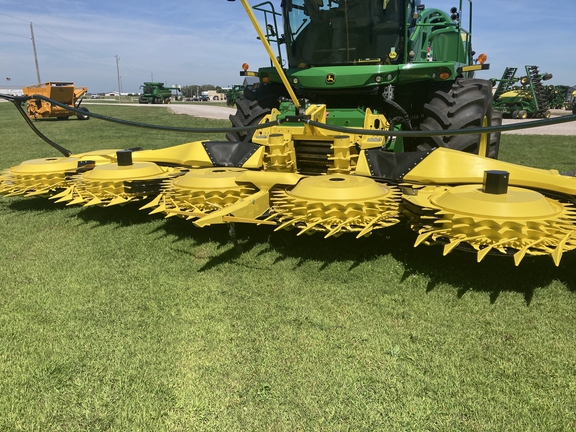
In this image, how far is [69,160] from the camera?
469 centimetres

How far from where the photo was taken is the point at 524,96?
20.8m

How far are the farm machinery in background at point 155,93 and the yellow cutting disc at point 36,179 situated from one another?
4332 cm

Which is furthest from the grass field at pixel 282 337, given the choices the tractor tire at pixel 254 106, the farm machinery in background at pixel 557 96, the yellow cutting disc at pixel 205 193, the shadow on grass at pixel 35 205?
the farm machinery in background at pixel 557 96

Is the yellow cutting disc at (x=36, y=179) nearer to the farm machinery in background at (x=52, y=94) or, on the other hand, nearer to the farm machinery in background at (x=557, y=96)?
the farm machinery in background at (x=52, y=94)

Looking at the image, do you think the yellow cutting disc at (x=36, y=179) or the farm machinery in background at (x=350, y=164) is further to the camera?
the yellow cutting disc at (x=36, y=179)

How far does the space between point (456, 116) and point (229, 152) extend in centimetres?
222

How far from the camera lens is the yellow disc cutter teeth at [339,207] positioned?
114 inches

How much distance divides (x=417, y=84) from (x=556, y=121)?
3176 mm

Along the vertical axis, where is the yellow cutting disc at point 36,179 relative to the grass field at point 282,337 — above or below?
above

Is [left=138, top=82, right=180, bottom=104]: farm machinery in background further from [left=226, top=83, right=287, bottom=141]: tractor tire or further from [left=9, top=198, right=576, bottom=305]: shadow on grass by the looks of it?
[left=9, top=198, right=576, bottom=305]: shadow on grass

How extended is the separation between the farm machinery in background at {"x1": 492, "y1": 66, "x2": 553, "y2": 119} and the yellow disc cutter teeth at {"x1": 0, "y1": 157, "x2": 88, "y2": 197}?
20.2 m

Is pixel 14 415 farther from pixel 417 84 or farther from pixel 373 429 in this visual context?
pixel 417 84

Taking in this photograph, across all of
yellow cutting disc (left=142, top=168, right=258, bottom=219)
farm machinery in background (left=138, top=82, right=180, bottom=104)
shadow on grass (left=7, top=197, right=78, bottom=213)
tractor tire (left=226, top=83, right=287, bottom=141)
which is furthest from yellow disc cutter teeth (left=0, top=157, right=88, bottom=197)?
farm machinery in background (left=138, top=82, right=180, bottom=104)

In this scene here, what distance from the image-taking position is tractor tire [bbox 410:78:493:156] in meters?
4.21
